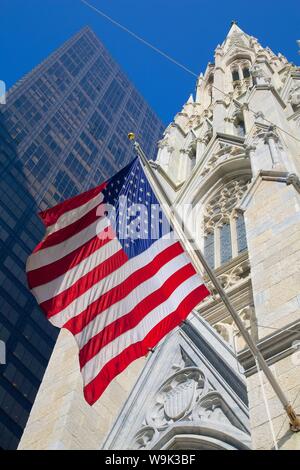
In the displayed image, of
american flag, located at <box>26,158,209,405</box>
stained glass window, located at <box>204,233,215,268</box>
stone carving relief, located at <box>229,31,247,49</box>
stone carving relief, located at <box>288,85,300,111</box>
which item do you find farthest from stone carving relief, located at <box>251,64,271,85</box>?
stone carving relief, located at <box>229,31,247,49</box>

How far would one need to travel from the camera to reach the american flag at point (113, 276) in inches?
330

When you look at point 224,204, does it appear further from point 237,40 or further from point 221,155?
point 237,40

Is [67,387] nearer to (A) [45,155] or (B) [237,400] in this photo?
(B) [237,400]

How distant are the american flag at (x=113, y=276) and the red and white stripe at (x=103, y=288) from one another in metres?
0.01

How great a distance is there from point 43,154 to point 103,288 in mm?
63850

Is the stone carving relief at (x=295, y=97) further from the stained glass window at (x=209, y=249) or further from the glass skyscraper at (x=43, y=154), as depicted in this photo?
the glass skyscraper at (x=43, y=154)

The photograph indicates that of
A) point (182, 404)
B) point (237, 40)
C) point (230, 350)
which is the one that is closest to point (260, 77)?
point (230, 350)

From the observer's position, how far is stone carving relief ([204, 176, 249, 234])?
61.5ft

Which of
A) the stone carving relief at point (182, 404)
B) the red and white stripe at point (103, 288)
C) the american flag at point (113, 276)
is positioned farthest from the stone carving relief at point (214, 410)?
the red and white stripe at point (103, 288)

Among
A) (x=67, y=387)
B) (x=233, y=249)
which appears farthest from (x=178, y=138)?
(x=67, y=387)

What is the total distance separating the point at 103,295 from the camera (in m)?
9.00

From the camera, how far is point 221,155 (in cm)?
2223

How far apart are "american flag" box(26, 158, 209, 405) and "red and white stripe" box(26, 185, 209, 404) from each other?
0.01m

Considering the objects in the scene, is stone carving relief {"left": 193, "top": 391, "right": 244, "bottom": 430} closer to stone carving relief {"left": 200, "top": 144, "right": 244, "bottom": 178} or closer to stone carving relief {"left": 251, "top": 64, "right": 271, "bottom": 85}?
stone carving relief {"left": 200, "top": 144, "right": 244, "bottom": 178}
